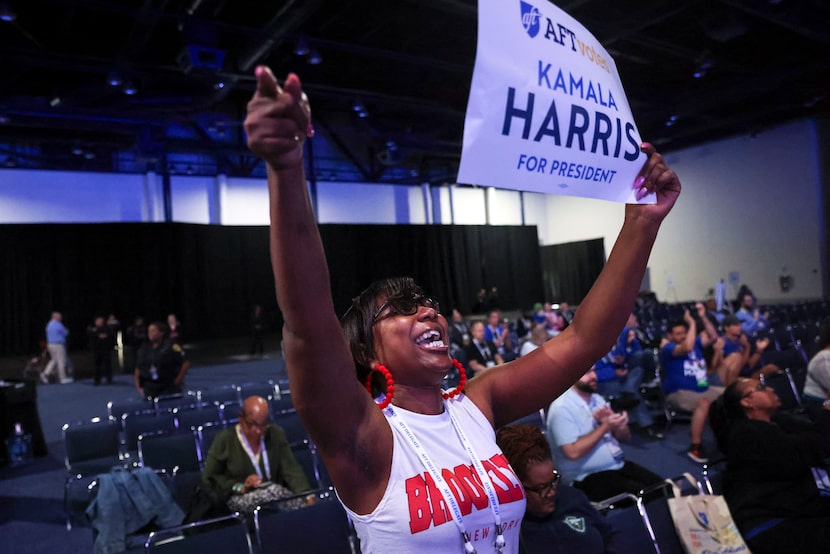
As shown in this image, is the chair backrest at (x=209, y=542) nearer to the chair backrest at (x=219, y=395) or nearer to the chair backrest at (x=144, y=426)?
the chair backrest at (x=144, y=426)

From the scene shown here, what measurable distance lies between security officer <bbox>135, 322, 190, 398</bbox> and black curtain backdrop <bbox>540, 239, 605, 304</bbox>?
647 inches

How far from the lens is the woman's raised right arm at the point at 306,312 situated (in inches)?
32.4

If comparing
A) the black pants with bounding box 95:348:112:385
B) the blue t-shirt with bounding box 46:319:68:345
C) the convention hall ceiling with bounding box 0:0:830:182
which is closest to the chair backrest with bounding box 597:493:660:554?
the convention hall ceiling with bounding box 0:0:830:182

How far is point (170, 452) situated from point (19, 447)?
3159mm

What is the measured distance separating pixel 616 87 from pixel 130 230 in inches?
647

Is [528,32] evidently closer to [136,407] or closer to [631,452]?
[631,452]

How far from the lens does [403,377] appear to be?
1185 mm

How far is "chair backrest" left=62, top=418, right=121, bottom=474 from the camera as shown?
4871mm

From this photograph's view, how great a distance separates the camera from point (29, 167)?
1509 centimetres

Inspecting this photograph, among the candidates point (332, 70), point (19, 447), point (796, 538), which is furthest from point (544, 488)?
point (332, 70)

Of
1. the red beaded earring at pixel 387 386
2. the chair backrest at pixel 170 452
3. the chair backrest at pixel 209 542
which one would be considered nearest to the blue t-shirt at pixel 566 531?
the chair backrest at pixel 209 542

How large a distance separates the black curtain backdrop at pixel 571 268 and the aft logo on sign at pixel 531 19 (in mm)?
20419

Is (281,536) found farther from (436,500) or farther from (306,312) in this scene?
(306,312)

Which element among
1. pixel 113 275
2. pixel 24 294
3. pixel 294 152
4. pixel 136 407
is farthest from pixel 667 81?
pixel 24 294
